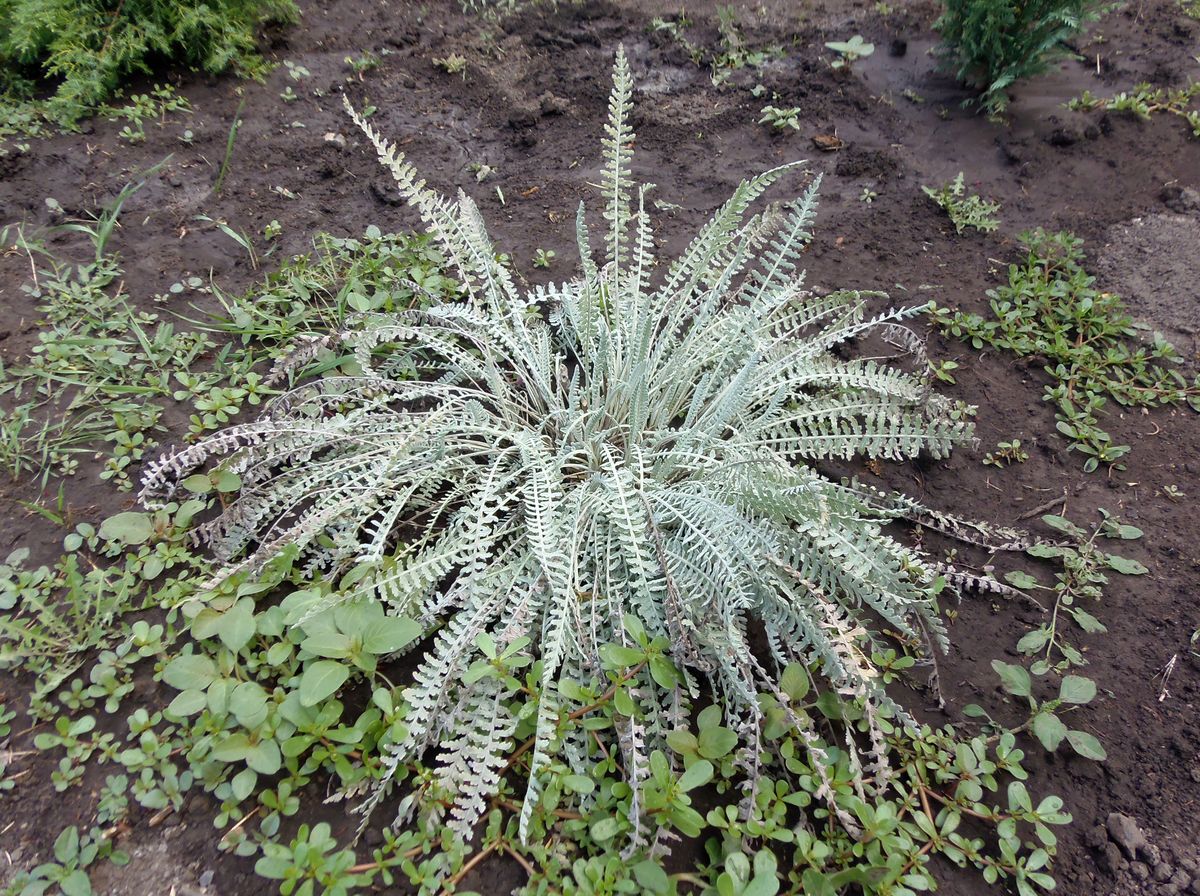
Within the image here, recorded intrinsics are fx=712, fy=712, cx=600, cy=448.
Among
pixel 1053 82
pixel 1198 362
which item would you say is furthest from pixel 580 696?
pixel 1053 82

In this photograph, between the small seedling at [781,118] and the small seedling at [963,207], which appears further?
the small seedling at [781,118]

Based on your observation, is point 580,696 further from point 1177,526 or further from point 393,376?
point 1177,526

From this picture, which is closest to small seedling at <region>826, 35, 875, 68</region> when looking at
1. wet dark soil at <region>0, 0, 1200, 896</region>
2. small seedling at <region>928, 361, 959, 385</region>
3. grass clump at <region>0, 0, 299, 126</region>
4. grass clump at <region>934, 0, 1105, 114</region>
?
wet dark soil at <region>0, 0, 1200, 896</region>

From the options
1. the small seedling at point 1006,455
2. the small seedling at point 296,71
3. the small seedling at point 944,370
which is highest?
the small seedling at point 296,71

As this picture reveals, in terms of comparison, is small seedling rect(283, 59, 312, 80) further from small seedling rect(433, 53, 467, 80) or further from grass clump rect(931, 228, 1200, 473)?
grass clump rect(931, 228, 1200, 473)

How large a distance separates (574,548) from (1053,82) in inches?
137

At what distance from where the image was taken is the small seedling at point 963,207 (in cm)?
275

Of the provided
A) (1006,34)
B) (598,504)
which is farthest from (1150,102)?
(598,504)

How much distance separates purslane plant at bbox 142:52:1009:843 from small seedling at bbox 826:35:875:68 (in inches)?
76.6

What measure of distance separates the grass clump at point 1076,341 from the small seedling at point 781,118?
1114 mm

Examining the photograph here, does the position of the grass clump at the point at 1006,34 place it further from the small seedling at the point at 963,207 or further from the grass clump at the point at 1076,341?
the grass clump at the point at 1076,341

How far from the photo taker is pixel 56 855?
133cm

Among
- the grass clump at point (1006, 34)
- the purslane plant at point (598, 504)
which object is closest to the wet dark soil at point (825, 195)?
the grass clump at point (1006, 34)

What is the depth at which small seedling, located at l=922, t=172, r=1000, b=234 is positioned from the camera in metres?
2.75
